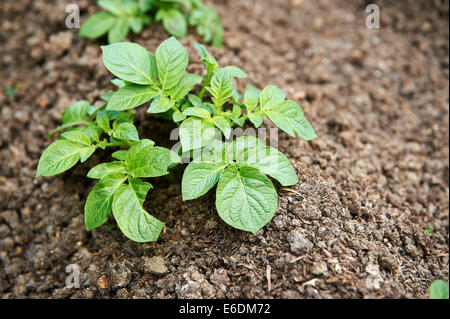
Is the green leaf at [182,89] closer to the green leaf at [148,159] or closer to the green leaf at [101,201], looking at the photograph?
the green leaf at [148,159]

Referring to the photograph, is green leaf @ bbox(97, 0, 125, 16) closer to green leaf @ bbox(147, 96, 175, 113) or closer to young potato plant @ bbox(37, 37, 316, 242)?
young potato plant @ bbox(37, 37, 316, 242)

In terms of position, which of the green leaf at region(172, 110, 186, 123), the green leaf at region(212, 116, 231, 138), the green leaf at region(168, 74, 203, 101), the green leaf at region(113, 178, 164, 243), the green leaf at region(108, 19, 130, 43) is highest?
the green leaf at region(108, 19, 130, 43)

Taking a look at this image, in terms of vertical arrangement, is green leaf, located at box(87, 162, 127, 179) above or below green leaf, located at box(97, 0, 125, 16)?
below

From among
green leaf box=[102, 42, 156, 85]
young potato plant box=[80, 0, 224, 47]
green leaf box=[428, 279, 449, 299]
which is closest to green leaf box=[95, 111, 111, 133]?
green leaf box=[102, 42, 156, 85]

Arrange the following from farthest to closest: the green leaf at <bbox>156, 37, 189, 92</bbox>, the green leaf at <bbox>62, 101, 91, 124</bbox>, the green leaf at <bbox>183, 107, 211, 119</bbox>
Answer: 1. the green leaf at <bbox>62, 101, 91, 124</bbox>
2. the green leaf at <bbox>156, 37, 189, 92</bbox>
3. the green leaf at <bbox>183, 107, 211, 119</bbox>
